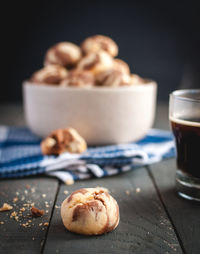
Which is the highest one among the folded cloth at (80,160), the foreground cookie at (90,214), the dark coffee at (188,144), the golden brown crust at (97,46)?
the golden brown crust at (97,46)

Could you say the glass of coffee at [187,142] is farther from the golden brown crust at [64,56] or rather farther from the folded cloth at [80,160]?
the golden brown crust at [64,56]

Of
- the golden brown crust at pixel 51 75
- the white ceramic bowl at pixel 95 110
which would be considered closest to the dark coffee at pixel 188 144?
the white ceramic bowl at pixel 95 110

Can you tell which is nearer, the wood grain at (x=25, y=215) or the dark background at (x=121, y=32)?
the wood grain at (x=25, y=215)

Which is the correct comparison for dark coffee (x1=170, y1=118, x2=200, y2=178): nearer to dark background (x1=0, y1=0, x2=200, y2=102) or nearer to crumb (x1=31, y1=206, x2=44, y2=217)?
crumb (x1=31, y1=206, x2=44, y2=217)

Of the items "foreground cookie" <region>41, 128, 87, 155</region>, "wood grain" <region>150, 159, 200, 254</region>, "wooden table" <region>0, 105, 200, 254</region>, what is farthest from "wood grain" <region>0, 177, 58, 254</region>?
"wood grain" <region>150, 159, 200, 254</region>

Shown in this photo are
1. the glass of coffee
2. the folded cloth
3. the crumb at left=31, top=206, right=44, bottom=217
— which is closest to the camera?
the crumb at left=31, top=206, right=44, bottom=217

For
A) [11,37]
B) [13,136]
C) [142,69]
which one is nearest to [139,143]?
[13,136]
